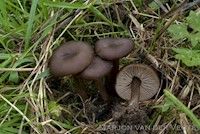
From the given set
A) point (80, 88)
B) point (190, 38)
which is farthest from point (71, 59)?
point (190, 38)

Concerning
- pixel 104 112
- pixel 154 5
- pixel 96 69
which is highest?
pixel 154 5

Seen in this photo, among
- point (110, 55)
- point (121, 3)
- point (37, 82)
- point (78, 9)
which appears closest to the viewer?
point (110, 55)

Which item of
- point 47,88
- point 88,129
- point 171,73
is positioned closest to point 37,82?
point 47,88

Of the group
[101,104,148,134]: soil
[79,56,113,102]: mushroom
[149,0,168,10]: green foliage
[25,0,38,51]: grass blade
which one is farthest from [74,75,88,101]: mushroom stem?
[149,0,168,10]: green foliage

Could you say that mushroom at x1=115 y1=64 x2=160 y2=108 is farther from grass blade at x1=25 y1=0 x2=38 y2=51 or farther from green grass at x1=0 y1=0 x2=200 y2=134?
grass blade at x1=25 y1=0 x2=38 y2=51

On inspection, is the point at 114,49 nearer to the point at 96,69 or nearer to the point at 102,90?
the point at 96,69

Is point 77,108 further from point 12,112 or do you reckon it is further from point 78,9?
point 78,9

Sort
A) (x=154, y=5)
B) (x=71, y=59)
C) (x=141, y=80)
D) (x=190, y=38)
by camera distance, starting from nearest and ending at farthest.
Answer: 1. (x=71, y=59)
2. (x=190, y=38)
3. (x=141, y=80)
4. (x=154, y=5)
